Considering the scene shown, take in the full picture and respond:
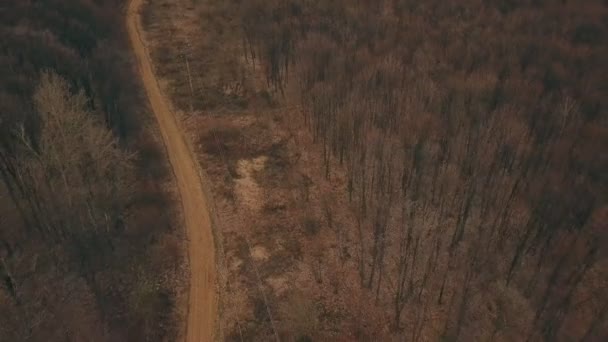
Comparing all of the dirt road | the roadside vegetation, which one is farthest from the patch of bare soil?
the dirt road

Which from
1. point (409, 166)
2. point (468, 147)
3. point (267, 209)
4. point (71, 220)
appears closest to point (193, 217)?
point (267, 209)

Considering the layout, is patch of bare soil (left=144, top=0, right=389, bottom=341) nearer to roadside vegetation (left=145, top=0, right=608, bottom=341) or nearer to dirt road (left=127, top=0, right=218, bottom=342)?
roadside vegetation (left=145, top=0, right=608, bottom=341)

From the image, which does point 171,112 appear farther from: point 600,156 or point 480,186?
point 600,156

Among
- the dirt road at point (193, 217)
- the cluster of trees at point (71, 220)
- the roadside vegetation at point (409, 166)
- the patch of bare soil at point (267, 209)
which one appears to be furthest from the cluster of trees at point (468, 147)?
the cluster of trees at point (71, 220)

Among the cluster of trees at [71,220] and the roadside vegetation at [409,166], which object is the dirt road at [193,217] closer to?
the roadside vegetation at [409,166]

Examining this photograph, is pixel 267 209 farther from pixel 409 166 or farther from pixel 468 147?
pixel 468 147

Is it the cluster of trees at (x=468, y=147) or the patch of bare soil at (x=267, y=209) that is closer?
the patch of bare soil at (x=267, y=209)

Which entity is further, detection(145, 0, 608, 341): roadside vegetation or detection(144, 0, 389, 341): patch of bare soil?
detection(145, 0, 608, 341): roadside vegetation
